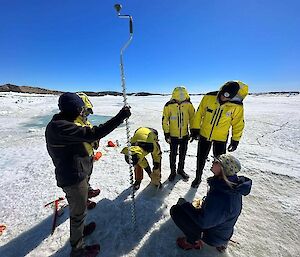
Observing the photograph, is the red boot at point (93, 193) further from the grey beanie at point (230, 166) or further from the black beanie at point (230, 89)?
the black beanie at point (230, 89)

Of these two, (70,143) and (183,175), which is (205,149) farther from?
(70,143)

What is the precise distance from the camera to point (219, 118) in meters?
3.49

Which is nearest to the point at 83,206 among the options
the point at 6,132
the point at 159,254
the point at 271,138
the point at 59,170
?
the point at 59,170

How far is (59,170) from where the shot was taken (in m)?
2.11

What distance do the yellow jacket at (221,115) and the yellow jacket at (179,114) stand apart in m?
0.23

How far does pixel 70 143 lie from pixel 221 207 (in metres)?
1.58

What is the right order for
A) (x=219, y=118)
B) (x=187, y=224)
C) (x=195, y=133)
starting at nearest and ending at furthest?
(x=187, y=224) → (x=219, y=118) → (x=195, y=133)

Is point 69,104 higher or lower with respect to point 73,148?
higher

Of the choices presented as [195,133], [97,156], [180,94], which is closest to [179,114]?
[180,94]

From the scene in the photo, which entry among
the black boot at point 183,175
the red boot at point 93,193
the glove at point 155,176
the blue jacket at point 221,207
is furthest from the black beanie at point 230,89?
the red boot at point 93,193

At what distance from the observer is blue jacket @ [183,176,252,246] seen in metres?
2.12

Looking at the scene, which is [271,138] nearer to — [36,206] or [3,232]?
[36,206]

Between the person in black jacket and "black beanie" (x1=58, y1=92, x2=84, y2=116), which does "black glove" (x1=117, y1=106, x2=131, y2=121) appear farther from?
"black beanie" (x1=58, y1=92, x2=84, y2=116)

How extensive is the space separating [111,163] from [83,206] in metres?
2.79
